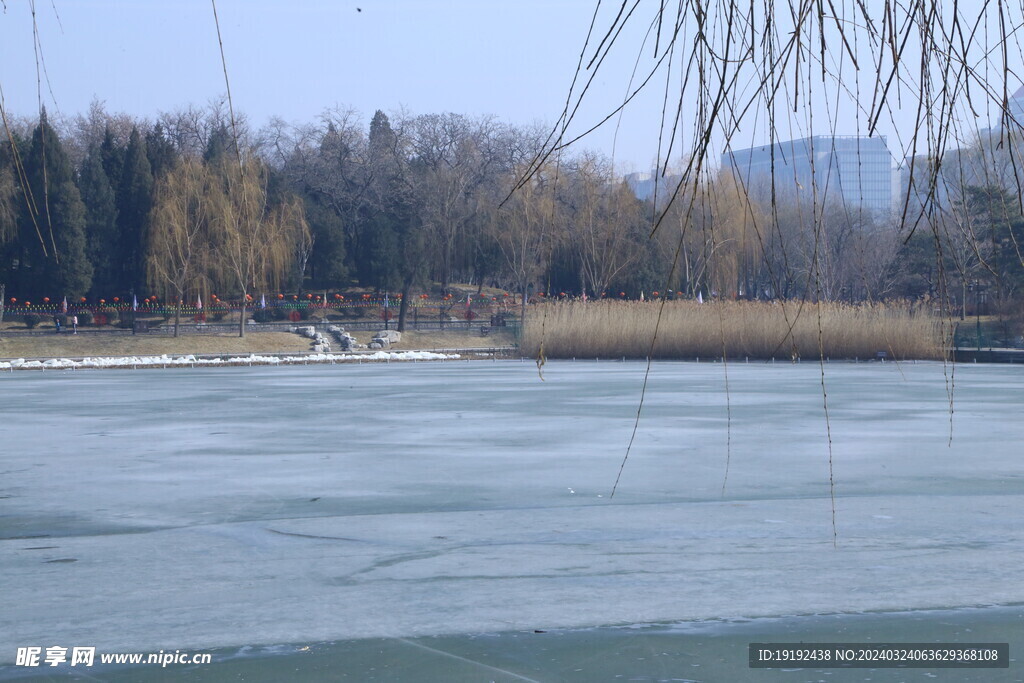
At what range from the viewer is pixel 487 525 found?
18.6ft

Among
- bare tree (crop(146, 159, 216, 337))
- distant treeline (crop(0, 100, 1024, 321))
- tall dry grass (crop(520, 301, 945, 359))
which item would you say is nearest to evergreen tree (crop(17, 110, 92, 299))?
distant treeline (crop(0, 100, 1024, 321))

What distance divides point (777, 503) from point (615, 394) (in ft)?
26.3

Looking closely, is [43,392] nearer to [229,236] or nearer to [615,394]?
[615,394]

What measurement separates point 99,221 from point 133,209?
1601 millimetres

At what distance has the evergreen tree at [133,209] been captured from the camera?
147 ft

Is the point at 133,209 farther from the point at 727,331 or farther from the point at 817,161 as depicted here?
the point at 817,161

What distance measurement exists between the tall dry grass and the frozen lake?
12703mm

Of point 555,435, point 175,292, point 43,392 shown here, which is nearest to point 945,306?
point 555,435

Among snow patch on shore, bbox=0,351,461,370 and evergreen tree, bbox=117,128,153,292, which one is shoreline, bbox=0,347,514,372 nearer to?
snow patch on shore, bbox=0,351,461,370

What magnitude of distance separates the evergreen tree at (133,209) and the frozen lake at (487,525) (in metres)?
35.0

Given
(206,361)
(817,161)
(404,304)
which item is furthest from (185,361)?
(817,161)

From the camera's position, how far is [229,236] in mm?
39969

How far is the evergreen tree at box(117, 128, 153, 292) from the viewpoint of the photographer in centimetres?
4488

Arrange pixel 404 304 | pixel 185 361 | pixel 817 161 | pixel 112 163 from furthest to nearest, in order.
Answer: pixel 404 304
pixel 112 163
pixel 185 361
pixel 817 161
